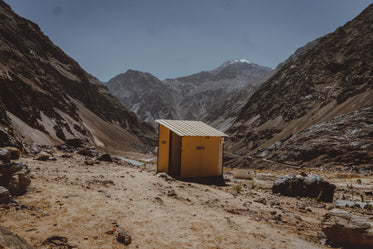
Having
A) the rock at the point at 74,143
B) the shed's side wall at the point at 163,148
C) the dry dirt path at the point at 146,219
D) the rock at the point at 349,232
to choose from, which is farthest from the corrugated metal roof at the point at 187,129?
the rock at the point at 74,143

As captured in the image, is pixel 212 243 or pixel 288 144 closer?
pixel 212 243

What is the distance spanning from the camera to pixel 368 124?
76.3ft

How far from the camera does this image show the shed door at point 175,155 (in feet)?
43.9

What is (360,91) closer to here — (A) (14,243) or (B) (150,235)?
(B) (150,235)

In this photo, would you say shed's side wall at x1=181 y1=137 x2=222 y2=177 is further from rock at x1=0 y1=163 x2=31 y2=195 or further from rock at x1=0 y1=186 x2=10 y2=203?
rock at x1=0 y1=186 x2=10 y2=203

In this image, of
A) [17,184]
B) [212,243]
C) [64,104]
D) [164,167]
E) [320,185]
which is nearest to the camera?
[212,243]

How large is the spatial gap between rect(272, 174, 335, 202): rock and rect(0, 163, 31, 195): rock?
9628 mm

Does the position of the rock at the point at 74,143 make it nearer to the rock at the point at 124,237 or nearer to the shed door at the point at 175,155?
the shed door at the point at 175,155

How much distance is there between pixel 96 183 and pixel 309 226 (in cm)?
644

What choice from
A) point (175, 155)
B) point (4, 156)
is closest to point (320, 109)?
point (175, 155)

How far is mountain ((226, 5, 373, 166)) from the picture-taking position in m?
23.5

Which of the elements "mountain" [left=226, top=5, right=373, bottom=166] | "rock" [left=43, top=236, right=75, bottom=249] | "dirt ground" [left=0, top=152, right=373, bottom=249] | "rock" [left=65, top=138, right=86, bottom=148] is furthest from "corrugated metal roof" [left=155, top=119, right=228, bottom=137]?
"mountain" [left=226, top=5, right=373, bottom=166]

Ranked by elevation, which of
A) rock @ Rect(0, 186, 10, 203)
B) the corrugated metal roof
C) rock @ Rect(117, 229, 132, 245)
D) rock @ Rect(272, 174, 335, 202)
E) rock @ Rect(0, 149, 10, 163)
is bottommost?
rock @ Rect(272, 174, 335, 202)

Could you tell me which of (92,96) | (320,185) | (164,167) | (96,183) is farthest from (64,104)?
(320,185)
